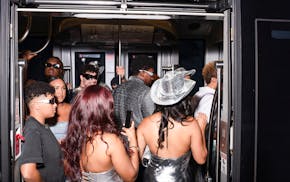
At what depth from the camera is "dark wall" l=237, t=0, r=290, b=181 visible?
2.05 metres

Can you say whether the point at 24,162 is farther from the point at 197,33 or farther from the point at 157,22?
the point at 197,33

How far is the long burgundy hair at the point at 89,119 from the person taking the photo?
86.2 inches

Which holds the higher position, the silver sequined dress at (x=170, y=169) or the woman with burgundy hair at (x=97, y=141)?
the woman with burgundy hair at (x=97, y=141)

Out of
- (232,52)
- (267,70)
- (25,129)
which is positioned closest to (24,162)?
(25,129)

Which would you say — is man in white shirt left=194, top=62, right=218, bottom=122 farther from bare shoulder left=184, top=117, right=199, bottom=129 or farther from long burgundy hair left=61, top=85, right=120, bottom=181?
long burgundy hair left=61, top=85, right=120, bottom=181

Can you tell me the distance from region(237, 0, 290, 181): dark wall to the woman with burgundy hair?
2.40 ft

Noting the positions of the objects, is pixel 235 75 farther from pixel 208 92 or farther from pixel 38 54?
pixel 38 54

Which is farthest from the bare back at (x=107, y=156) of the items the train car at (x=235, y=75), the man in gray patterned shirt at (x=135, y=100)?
the man in gray patterned shirt at (x=135, y=100)

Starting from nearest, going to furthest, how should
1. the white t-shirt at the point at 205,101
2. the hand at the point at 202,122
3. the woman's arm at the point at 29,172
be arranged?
the woman's arm at the point at 29,172 → the hand at the point at 202,122 → the white t-shirt at the point at 205,101

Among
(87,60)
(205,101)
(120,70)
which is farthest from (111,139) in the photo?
(87,60)

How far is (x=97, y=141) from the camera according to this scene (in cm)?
216

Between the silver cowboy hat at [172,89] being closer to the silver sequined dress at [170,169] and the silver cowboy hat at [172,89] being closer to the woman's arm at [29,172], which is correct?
the silver sequined dress at [170,169]

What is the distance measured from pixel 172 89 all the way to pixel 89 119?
70 centimetres

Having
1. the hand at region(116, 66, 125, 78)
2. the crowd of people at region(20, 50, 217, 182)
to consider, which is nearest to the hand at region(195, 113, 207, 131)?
the crowd of people at region(20, 50, 217, 182)
